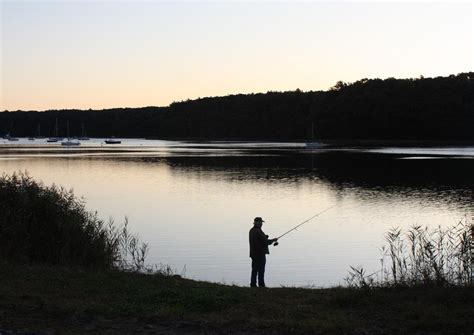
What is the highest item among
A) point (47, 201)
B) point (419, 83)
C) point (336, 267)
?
point (419, 83)

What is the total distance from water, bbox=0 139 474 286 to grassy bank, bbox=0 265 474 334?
5879 mm

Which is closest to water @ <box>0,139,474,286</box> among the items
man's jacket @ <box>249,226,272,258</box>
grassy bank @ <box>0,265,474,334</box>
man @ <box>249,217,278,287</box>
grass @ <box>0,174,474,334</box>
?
man @ <box>249,217,278,287</box>

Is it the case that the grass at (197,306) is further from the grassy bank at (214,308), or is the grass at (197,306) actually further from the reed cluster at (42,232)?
the reed cluster at (42,232)

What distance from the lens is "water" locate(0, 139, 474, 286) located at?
19219 mm

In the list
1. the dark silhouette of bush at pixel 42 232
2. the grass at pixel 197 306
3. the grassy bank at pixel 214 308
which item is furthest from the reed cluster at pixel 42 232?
the grassy bank at pixel 214 308

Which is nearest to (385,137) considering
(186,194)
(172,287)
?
(186,194)

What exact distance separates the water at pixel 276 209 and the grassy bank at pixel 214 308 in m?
5.88

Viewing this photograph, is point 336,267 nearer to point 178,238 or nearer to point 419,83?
point 178,238

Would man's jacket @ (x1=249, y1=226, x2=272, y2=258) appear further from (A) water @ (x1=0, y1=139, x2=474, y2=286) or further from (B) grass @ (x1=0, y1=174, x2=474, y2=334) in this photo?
(B) grass @ (x1=0, y1=174, x2=474, y2=334)

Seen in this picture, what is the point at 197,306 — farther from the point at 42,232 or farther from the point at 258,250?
the point at 42,232

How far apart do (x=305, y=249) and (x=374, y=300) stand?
11.4m

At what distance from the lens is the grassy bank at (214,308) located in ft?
28.1

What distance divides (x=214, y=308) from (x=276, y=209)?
74.5 feet

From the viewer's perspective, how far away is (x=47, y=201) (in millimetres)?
14656
